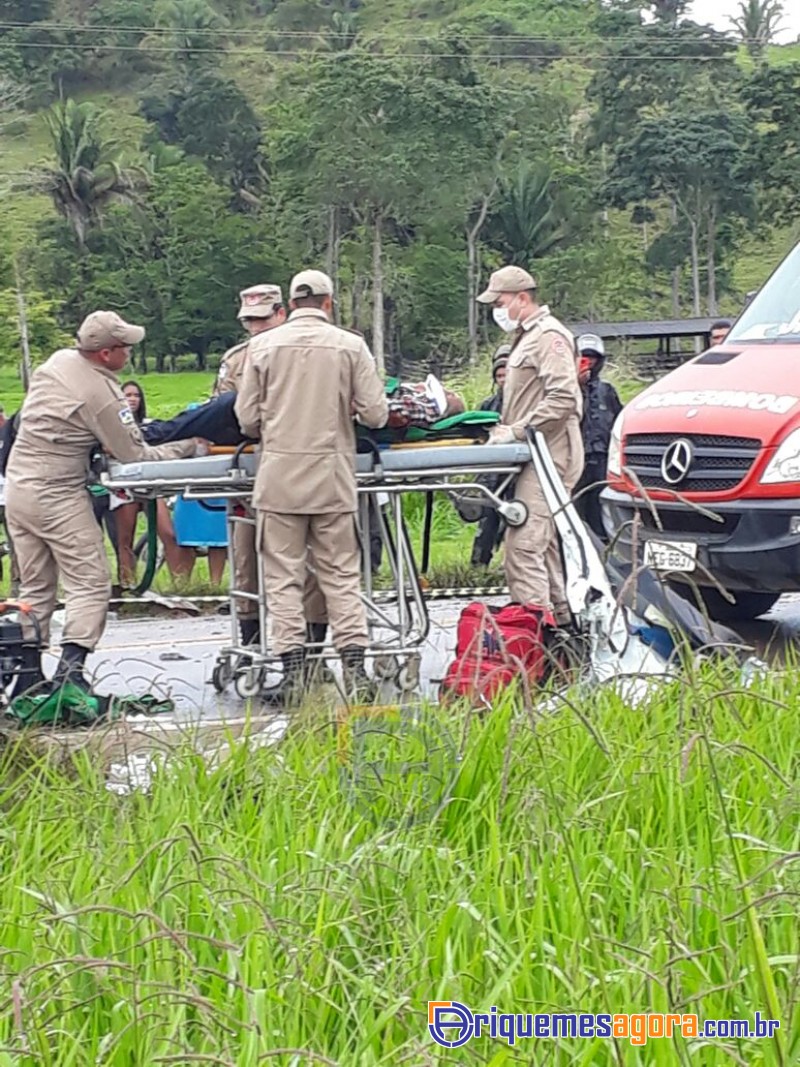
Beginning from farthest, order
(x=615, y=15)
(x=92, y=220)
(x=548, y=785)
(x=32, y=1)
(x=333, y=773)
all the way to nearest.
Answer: (x=32, y=1), (x=615, y=15), (x=92, y=220), (x=333, y=773), (x=548, y=785)

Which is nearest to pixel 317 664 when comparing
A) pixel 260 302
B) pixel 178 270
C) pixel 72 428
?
pixel 72 428

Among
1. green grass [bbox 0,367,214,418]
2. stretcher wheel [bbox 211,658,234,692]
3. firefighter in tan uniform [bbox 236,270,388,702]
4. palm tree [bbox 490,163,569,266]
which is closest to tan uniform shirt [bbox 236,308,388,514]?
firefighter in tan uniform [bbox 236,270,388,702]

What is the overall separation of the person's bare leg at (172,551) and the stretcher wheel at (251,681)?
16.8ft

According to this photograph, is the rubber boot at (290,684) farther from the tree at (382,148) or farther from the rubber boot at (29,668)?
the tree at (382,148)

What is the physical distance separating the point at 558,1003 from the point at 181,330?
7614 centimetres

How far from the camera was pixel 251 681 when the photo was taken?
22.2 feet

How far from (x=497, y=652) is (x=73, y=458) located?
7.11 feet

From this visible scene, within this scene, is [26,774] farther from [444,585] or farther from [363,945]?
[444,585]

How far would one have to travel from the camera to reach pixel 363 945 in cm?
307

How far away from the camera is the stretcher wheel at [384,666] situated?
6.62m

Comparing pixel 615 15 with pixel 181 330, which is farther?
pixel 615 15

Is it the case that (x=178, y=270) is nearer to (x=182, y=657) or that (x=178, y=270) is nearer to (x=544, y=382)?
(x=182, y=657)

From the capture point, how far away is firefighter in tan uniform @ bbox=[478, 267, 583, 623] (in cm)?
724

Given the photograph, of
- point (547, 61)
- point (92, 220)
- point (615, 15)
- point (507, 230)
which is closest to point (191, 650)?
point (507, 230)
